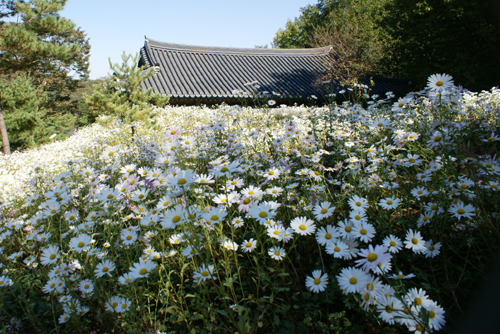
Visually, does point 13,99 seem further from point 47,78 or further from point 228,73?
point 47,78

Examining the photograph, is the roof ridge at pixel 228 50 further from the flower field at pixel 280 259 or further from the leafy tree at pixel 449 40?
the flower field at pixel 280 259

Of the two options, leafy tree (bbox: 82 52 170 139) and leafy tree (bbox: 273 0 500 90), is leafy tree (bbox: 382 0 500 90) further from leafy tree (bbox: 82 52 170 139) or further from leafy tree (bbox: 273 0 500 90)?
leafy tree (bbox: 82 52 170 139)

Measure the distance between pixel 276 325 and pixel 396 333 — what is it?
515mm

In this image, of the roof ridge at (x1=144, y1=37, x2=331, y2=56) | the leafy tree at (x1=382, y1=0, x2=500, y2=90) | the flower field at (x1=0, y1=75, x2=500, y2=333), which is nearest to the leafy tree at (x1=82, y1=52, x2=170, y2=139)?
the flower field at (x1=0, y1=75, x2=500, y2=333)

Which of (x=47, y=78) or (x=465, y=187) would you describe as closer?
(x=465, y=187)

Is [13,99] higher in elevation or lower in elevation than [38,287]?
higher

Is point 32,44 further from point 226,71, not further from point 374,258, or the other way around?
point 374,258

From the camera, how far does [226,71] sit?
51.6 ft

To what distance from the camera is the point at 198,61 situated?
17.0 metres

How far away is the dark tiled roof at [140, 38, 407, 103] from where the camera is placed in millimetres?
12289

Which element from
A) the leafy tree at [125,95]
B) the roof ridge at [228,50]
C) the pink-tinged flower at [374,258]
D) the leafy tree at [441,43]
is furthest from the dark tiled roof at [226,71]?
the pink-tinged flower at [374,258]

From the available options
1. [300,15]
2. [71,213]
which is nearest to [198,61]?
[71,213]

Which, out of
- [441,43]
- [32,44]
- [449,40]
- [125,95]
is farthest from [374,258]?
[441,43]

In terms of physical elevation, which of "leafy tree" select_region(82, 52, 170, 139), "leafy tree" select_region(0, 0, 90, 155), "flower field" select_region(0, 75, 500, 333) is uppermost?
"leafy tree" select_region(0, 0, 90, 155)
